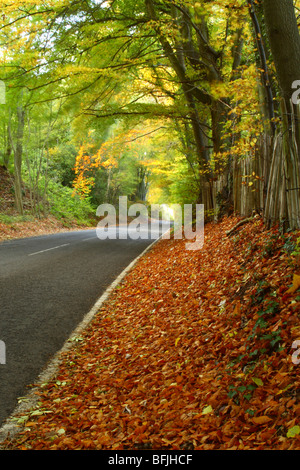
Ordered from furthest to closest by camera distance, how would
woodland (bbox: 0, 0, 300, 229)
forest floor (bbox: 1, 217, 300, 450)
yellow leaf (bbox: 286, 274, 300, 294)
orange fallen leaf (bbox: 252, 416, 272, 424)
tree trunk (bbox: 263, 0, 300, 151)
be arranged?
woodland (bbox: 0, 0, 300, 229) < tree trunk (bbox: 263, 0, 300, 151) < yellow leaf (bbox: 286, 274, 300, 294) < forest floor (bbox: 1, 217, 300, 450) < orange fallen leaf (bbox: 252, 416, 272, 424)

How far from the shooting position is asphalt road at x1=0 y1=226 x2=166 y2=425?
4434 millimetres

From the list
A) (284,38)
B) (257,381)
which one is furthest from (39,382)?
(284,38)

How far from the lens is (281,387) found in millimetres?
3123

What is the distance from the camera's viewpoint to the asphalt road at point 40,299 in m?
4.43

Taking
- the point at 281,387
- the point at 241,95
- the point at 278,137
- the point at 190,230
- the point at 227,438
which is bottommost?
the point at 227,438

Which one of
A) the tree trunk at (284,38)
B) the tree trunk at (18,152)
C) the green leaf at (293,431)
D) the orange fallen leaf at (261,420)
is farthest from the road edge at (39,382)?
the tree trunk at (18,152)

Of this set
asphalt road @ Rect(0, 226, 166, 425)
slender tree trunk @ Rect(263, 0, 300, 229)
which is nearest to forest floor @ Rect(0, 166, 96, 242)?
asphalt road @ Rect(0, 226, 166, 425)

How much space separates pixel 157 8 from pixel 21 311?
1184cm

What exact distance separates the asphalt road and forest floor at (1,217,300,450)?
33 cm

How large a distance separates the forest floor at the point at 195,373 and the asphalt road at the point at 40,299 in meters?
0.33

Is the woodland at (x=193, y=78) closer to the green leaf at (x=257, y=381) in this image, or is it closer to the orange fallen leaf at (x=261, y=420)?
the green leaf at (x=257, y=381)

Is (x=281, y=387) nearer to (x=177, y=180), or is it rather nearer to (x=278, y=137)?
(x=278, y=137)

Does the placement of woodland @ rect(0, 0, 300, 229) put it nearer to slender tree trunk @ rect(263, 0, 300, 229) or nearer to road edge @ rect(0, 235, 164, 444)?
slender tree trunk @ rect(263, 0, 300, 229)

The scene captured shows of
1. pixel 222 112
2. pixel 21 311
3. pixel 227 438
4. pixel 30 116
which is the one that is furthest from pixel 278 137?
pixel 30 116
